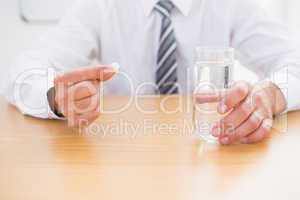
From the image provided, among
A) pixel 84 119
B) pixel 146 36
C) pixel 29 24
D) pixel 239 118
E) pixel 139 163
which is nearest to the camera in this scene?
pixel 139 163

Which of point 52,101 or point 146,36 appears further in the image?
point 146,36

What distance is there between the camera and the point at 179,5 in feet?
4.34

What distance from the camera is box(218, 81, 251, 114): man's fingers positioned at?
0.75 metres

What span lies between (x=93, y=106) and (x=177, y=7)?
0.59 meters

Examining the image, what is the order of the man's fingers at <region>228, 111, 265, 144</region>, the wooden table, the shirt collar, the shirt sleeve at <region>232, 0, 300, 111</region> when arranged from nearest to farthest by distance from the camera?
the wooden table → the man's fingers at <region>228, 111, 265, 144</region> → the shirt sleeve at <region>232, 0, 300, 111</region> → the shirt collar

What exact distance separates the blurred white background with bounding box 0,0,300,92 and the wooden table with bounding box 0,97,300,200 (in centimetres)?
130

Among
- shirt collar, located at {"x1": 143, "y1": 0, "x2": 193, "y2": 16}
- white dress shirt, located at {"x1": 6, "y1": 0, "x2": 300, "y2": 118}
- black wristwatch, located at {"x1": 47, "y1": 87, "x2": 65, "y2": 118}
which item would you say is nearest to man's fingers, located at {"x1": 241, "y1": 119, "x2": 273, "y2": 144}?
black wristwatch, located at {"x1": 47, "y1": 87, "x2": 65, "y2": 118}

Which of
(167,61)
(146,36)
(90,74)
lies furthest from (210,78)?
(146,36)

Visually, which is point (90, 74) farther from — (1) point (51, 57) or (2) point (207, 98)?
(1) point (51, 57)

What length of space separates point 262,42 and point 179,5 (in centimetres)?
26

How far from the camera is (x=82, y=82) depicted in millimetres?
825

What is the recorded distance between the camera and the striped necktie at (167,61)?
1.28 metres

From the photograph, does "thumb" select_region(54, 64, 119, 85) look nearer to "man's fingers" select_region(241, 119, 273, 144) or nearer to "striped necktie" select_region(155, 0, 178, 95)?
"man's fingers" select_region(241, 119, 273, 144)

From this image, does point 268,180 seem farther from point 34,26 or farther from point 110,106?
point 34,26
